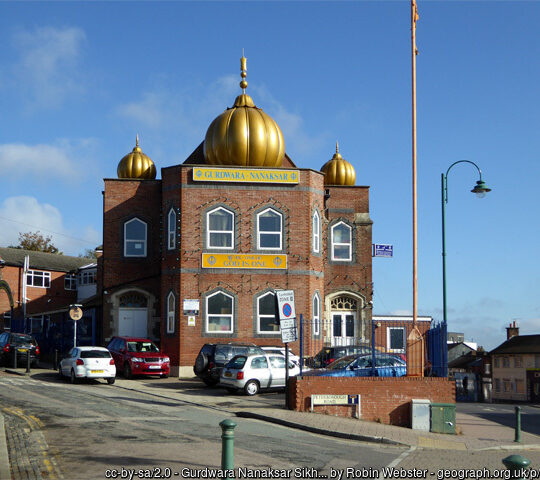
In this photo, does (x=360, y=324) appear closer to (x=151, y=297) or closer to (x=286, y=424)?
(x=151, y=297)

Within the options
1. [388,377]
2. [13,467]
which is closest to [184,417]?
[388,377]

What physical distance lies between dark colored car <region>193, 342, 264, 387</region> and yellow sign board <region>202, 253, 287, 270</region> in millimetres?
5998

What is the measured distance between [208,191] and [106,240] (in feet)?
20.5

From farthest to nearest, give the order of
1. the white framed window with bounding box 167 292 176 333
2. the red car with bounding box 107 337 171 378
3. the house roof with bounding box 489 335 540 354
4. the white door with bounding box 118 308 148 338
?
the house roof with bounding box 489 335 540 354, the white door with bounding box 118 308 148 338, the white framed window with bounding box 167 292 176 333, the red car with bounding box 107 337 171 378

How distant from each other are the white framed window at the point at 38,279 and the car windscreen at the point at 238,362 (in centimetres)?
3522

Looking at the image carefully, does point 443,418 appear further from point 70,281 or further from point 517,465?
point 70,281

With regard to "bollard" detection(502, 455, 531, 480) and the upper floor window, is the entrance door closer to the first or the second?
the upper floor window

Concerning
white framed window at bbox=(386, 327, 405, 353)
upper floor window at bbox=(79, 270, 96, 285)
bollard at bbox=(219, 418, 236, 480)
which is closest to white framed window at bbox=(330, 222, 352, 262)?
white framed window at bbox=(386, 327, 405, 353)

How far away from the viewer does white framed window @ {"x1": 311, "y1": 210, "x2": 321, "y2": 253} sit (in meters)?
34.2

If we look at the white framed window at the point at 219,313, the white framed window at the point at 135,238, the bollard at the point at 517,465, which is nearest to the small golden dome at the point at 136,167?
the white framed window at the point at 135,238

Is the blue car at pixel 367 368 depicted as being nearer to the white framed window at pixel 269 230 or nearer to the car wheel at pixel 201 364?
the car wheel at pixel 201 364

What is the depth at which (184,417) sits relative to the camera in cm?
1836

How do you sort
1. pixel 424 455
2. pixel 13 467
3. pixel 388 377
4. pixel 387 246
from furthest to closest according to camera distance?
pixel 387 246
pixel 388 377
pixel 424 455
pixel 13 467

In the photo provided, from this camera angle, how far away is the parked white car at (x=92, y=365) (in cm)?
2703
